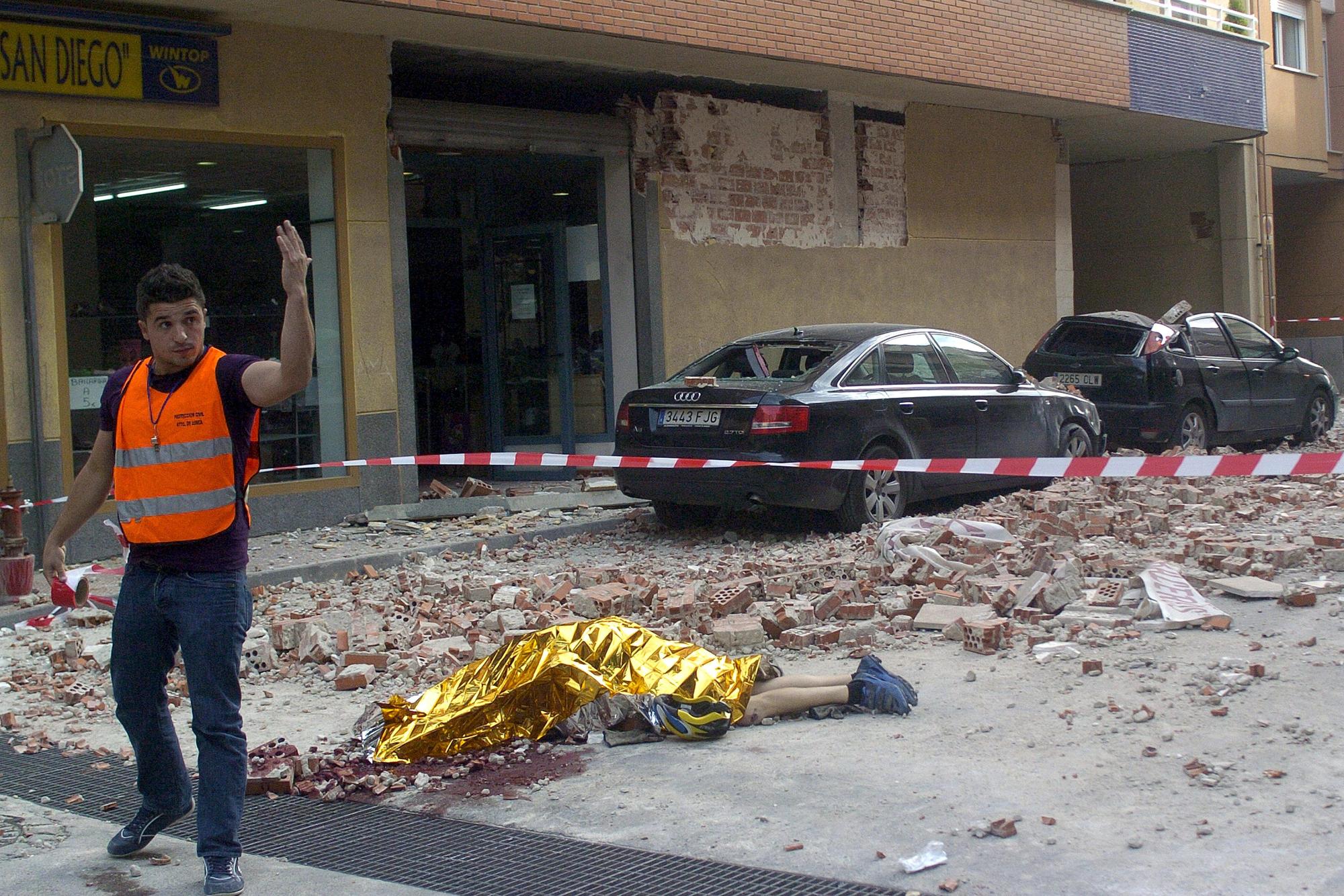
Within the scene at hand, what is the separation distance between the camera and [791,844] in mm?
4395

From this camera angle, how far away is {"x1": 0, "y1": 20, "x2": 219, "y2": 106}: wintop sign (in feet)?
33.0

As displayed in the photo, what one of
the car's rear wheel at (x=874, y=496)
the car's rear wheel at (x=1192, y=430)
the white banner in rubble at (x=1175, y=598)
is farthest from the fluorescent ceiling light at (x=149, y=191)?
the car's rear wheel at (x=1192, y=430)

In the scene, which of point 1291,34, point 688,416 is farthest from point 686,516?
point 1291,34

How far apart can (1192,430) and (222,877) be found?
12.4 meters

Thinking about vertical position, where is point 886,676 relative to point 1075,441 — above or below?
below

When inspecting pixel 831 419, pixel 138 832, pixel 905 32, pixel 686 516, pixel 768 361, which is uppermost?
pixel 905 32

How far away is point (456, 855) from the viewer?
4.48m

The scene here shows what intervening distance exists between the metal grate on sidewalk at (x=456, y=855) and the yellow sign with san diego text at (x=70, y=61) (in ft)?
21.3

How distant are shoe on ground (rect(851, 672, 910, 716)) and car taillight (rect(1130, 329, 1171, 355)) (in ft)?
31.0

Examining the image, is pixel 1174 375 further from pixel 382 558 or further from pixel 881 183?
pixel 382 558

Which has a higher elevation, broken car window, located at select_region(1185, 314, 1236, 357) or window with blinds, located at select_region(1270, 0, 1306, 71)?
window with blinds, located at select_region(1270, 0, 1306, 71)

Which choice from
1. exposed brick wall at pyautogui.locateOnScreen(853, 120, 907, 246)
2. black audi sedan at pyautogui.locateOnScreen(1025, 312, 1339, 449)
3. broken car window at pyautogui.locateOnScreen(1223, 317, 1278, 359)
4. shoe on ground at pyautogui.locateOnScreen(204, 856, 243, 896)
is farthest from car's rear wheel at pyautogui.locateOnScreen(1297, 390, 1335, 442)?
shoe on ground at pyautogui.locateOnScreen(204, 856, 243, 896)

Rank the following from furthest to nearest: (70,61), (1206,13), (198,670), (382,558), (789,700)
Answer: (1206,13), (70,61), (382,558), (789,700), (198,670)

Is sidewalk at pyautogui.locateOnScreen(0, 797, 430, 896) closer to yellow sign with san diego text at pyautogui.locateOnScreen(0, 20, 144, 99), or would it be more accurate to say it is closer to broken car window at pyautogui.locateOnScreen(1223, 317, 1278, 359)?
yellow sign with san diego text at pyautogui.locateOnScreen(0, 20, 144, 99)
